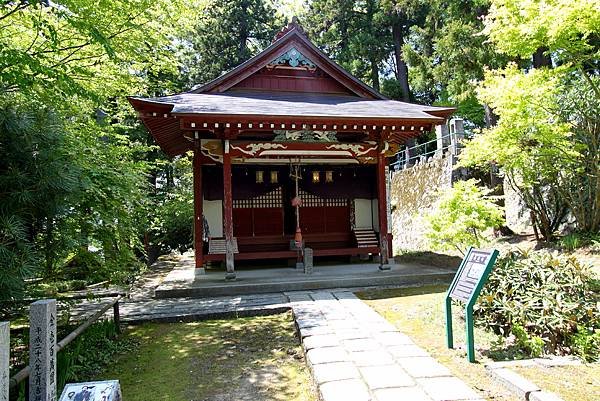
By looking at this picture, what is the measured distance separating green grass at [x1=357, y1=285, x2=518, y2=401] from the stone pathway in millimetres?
148

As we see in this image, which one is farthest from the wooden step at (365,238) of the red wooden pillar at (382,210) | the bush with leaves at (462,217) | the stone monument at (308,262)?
the bush with leaves at (462,217)

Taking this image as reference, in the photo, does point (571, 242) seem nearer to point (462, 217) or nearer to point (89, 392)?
point (462, 217)

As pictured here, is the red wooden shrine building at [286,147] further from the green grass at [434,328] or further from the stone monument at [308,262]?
the green grass at [434,328]

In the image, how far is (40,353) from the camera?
114 inches

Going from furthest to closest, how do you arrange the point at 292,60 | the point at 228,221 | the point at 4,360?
1. the point at 292,60
2. the point at 228,221
3. the point at 4,360

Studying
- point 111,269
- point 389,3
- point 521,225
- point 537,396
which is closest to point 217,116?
point 111,269

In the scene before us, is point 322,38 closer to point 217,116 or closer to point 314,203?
point 314,203

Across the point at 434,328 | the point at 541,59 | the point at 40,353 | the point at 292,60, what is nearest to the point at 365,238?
the point at 292,60

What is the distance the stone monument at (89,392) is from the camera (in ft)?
8.54

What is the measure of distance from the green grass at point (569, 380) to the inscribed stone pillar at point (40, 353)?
3.72 m

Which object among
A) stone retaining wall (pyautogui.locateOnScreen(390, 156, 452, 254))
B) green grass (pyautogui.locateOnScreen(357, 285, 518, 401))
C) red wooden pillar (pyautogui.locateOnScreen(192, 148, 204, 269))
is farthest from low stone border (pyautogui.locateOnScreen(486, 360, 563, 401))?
stone retaining wall (pyautogui.locateOnScreen(390, 156, 452, 254))

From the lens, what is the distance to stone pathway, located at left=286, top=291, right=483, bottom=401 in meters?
3.12

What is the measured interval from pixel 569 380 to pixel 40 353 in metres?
4.12

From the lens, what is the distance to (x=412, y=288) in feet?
25.3
